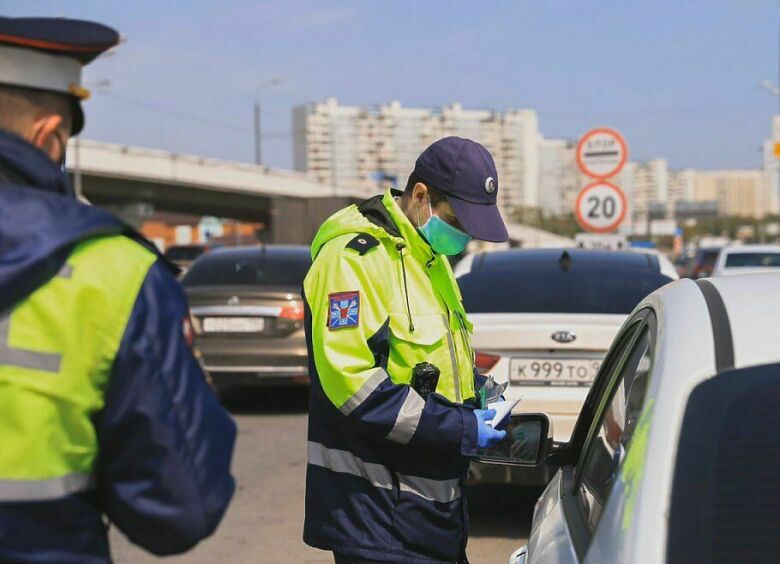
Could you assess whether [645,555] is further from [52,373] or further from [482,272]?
[482,272]

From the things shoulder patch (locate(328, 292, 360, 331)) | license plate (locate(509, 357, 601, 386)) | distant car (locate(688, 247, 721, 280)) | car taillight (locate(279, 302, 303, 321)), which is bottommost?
distant car (locate(688, 247, 721, 280))

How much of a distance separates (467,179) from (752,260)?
2209 centimetres

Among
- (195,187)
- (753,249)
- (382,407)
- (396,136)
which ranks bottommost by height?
(396,136)

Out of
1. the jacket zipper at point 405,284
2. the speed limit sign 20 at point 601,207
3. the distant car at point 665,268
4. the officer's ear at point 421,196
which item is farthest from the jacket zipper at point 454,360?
the speed limit sign 20 at point 601,207

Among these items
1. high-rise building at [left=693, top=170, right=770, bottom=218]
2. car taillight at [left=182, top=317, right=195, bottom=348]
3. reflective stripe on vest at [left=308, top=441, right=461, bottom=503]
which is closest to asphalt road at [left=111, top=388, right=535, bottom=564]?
reflective stripe on vest at [left=308, top=441, right=461, bottom=503]

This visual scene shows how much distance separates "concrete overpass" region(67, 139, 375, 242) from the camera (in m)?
46.4

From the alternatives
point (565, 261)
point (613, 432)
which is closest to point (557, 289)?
point (565, 261)

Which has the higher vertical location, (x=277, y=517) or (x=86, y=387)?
(x=86, y=387)

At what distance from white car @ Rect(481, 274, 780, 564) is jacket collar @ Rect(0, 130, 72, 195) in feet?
3.46

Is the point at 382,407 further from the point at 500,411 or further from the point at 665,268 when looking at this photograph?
the point at 665,268

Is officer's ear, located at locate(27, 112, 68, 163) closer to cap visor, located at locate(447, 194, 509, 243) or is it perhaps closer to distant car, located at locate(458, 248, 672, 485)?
cap visor, located at locate(447, 194, 509, 243)

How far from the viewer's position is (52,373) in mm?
1685

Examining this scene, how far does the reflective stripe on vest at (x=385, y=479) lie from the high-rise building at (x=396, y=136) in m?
141

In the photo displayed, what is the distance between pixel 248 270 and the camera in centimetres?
1187
